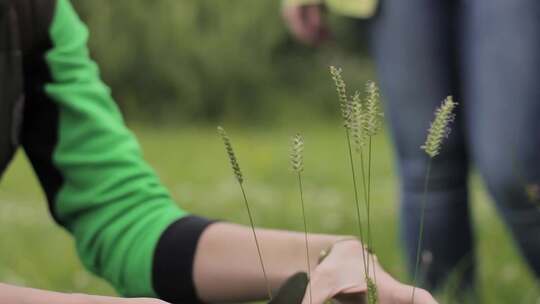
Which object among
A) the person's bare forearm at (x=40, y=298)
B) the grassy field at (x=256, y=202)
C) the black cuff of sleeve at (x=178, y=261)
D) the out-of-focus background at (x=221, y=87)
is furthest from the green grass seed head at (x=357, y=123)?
the out-of-focus background at (x=221, y=87)

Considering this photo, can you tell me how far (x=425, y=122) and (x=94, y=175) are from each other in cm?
99

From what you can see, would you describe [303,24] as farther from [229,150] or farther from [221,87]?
[221,87]

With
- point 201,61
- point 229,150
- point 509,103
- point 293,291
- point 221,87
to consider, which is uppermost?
point 229,150

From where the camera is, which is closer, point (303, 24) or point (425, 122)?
point (425, 122)

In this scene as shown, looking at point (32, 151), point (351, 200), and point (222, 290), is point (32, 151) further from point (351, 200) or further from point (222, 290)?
point (351, 200)

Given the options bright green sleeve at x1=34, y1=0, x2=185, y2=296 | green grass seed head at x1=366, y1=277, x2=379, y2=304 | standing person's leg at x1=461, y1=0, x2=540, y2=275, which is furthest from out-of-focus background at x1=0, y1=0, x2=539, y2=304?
green grass seed head at x1=366, y1=277, x2=379, y2=304

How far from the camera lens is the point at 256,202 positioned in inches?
182

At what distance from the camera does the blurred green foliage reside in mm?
7930

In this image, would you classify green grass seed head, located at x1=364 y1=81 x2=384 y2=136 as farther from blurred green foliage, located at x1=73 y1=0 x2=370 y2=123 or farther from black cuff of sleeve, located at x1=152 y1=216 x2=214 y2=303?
blurred green foliage, located at x1=73 y1=0 x2=370 y2=123

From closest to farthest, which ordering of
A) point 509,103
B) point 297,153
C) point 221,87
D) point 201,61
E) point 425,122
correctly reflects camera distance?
1. point 297,153
2. point 509,103
3. point 425,122
4. point 201,61
5. point 221,87

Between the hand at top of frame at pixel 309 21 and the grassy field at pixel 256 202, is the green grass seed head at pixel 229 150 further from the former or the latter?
the hand at top of frame at pixel 309 21

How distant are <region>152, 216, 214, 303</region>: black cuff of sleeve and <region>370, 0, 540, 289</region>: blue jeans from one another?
751 mm

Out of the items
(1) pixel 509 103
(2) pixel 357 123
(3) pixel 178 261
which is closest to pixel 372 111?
(2) pixel 357 123

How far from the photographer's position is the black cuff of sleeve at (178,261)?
4.48 ft
